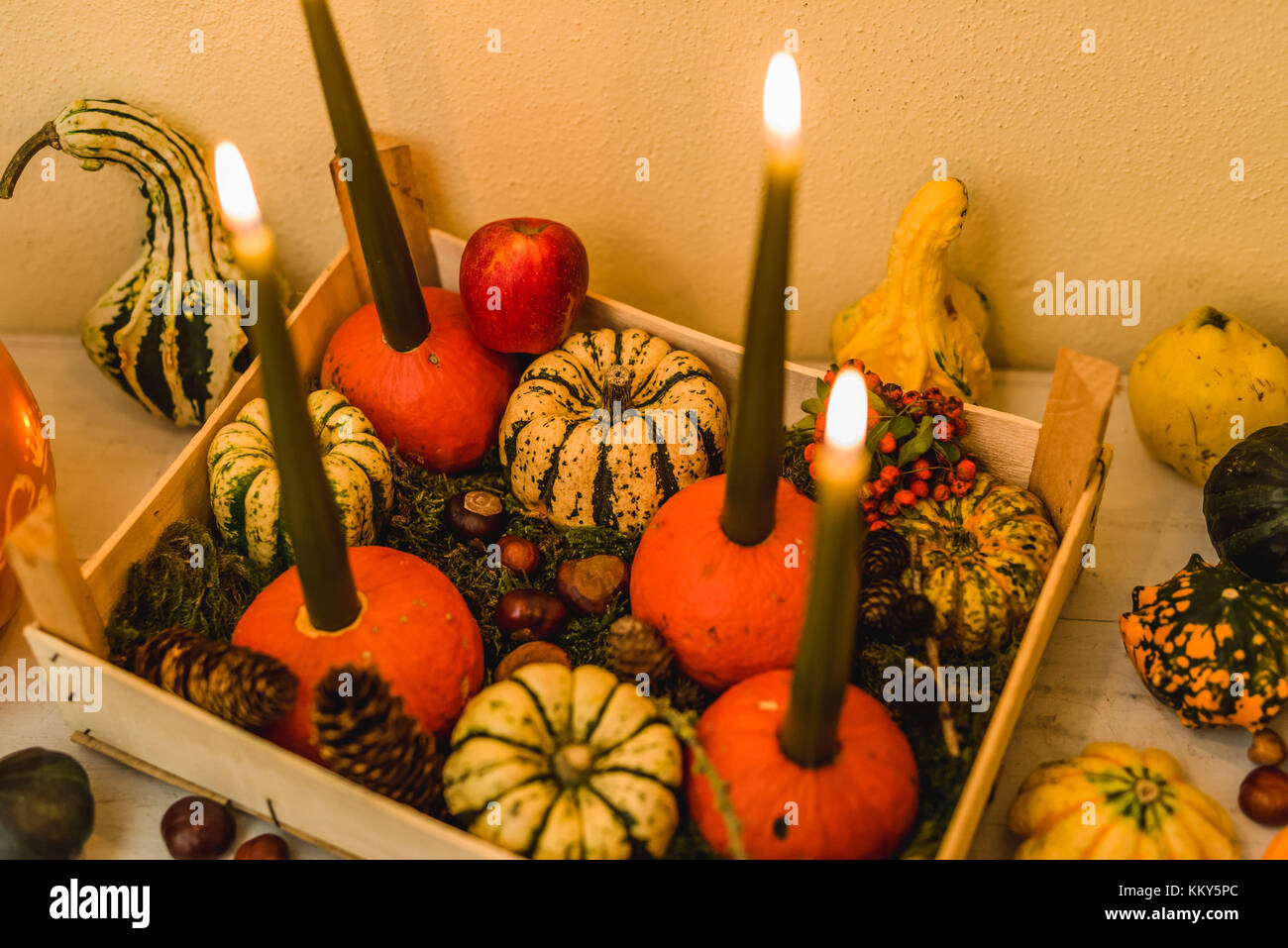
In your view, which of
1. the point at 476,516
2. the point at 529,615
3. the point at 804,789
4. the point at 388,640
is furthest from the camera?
the point at 476,516

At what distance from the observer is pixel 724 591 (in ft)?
3.03

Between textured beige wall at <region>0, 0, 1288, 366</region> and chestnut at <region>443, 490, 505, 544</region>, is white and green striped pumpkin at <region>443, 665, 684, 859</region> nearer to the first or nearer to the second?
chestnut at <region>443, 490, 505, 544</region>

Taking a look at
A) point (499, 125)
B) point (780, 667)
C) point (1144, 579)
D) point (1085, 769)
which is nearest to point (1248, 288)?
point (1144, 579)

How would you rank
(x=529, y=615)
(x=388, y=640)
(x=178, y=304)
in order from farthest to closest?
(x=178, y=304) → (x=529, y=615) → (x=388, y=640)

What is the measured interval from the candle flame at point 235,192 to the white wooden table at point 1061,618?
1.95ft

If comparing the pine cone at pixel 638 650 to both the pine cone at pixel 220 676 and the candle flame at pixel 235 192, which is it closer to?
the pine cone at pixel 220 676

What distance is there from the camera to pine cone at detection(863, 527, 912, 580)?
968mm

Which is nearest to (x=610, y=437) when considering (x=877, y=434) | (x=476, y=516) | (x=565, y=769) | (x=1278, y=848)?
(x=476, y=516)

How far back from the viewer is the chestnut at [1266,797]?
91cm

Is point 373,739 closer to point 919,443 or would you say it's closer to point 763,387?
point 763,387

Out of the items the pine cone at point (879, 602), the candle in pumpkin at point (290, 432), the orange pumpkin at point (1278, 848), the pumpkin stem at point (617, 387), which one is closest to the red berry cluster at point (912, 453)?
the pine cone at point (879, 602)

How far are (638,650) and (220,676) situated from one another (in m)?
0.36
